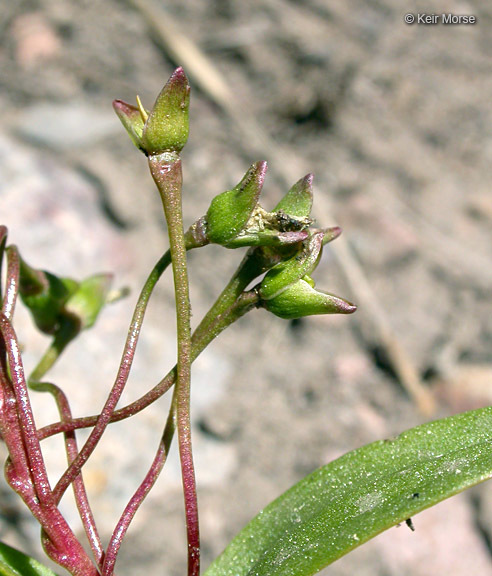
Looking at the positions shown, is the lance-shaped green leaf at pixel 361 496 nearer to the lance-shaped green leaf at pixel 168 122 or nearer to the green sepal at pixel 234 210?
the green sepal at pixel 234 210

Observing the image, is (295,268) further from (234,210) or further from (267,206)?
(267,206)

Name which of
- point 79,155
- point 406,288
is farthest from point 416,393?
point 79,155

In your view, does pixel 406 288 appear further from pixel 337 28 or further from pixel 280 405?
pixel 337 28

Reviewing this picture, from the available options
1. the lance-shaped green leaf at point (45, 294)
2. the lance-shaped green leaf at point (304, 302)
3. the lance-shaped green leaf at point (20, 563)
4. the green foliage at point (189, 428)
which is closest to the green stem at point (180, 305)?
the green foliage at point (189, 428)

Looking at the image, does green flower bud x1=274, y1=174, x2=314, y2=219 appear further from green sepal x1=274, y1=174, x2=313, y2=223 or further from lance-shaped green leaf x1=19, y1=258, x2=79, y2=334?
lance-shaped green leaf x1=19, y1=258, x2=79, y2=334

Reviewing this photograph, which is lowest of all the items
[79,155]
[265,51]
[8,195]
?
[8,195]

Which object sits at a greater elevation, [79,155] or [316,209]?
[79,155]
